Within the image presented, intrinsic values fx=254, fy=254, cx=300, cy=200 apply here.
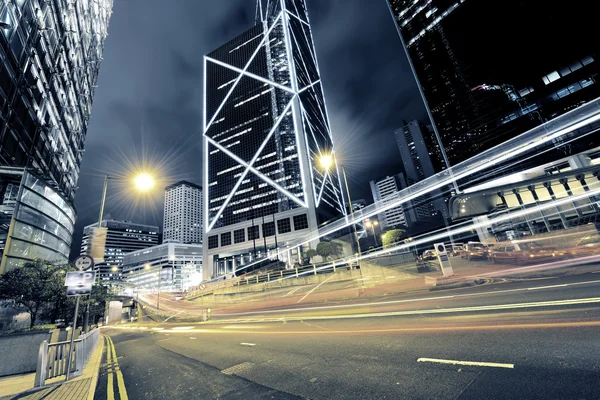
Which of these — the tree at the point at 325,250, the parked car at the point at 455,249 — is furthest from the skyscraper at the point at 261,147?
the parked car at the point at 455,249

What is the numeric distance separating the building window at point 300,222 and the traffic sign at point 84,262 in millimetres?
69786

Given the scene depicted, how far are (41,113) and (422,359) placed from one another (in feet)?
134

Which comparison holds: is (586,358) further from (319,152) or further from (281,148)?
(319,152)

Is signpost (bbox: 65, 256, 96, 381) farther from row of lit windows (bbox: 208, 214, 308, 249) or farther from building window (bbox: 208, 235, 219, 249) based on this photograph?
building window (bbox: 208, 235, 219, 249)

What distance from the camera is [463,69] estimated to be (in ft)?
198

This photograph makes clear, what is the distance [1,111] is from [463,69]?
7824 cm

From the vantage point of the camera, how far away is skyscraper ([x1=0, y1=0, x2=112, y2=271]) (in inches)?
821

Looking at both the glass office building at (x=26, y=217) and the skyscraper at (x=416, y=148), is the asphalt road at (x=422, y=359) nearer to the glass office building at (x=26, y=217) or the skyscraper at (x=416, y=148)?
the glass office building at (x=26, y=217)

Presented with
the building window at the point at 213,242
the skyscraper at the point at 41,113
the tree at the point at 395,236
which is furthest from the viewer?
the building window at the point at 213,242

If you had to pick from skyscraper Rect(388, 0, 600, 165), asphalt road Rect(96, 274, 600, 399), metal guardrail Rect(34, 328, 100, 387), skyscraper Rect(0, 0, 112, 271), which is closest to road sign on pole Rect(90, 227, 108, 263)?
metal guardrail Rect(34, 328, 100, 387)

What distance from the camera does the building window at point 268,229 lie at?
274 feet

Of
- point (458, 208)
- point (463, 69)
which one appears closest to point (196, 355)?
point (458, 208)

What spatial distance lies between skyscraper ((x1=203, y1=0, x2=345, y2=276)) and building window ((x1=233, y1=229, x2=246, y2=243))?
0.35 meters

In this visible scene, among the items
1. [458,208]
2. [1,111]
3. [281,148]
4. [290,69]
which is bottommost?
[458,208]
